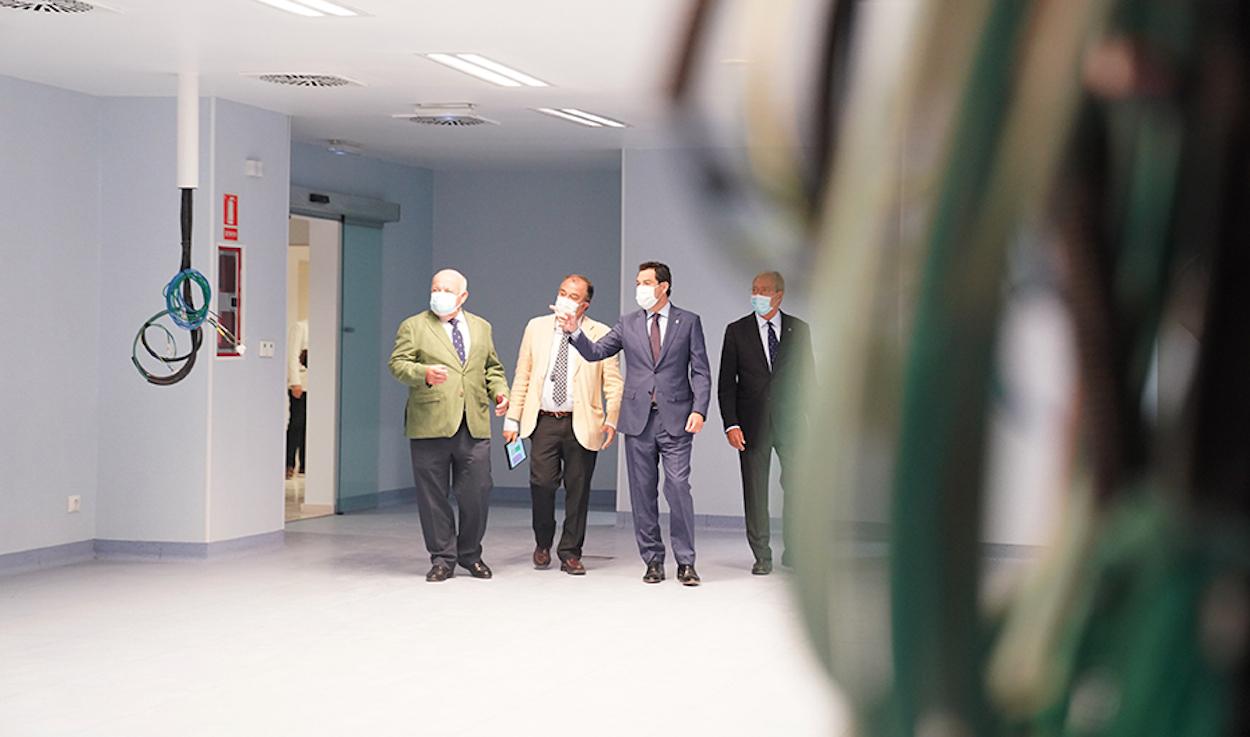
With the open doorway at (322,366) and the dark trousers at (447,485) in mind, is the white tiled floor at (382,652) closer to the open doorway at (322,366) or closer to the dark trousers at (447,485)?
the dark trousers at (447,485)

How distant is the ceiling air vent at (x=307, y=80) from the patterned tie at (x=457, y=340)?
1614 millimetres

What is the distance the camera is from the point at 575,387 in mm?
9344

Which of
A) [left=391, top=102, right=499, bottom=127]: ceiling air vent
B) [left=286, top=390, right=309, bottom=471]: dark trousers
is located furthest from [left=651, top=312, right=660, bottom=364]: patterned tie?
[left=286, top=390, right=309, bottom=471]: dark trousers

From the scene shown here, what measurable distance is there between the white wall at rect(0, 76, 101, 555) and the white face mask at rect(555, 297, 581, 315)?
3.10 meters

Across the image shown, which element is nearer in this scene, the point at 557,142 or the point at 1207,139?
the point at 1207,139

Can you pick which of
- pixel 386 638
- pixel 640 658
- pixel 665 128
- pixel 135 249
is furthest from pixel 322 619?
pixel 665 128

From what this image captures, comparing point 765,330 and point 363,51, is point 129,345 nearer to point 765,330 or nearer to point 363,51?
point 363,51

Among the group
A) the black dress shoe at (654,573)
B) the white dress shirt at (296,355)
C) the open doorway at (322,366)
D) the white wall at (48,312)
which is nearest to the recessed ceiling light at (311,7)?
the white wall at (48,312)

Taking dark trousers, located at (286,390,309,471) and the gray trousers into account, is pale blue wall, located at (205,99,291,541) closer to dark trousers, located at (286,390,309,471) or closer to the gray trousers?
the gray trousers

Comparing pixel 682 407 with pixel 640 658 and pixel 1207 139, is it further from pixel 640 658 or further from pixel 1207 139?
pixel 1207 139

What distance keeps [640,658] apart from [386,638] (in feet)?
4.01

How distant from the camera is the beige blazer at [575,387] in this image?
9281 millimetres

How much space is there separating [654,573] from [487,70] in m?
3.04

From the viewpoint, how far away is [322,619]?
25.1ft
